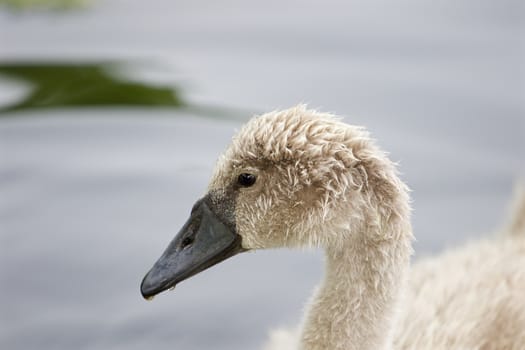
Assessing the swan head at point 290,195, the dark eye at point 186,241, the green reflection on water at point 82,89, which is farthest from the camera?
the green reflection on water at point 82,89

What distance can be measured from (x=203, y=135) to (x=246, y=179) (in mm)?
2865

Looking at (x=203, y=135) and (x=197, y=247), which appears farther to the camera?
(x=203, y=135)

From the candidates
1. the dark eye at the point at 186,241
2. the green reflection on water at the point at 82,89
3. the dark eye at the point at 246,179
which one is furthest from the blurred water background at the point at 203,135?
the dark eye at the point at 246,179

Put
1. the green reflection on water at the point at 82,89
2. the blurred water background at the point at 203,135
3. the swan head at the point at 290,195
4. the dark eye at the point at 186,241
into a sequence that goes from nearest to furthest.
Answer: the swan head at the point at 290,195 → the dark eye at the point at 186,241 → the blurred water background at the point at 203,135 → the green reflection on water at the point at 82,89

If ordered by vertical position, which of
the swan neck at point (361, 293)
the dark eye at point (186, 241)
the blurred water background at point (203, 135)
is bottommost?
the swan neck at point (361, 293)

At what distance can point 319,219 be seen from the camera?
9.34ft

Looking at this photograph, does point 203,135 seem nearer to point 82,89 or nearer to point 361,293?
point 82,89

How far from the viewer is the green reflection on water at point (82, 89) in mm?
5938

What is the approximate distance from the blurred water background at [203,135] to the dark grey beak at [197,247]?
1.49 m

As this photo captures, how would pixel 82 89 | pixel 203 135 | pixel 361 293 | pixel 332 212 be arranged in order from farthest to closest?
pixel 82 89, pixel 203 135, pixel 361 293, pixel 332 212

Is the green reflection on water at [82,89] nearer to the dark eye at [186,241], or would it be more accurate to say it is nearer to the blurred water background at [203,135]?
the blurred water background at [203,135]

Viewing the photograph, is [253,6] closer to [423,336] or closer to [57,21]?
[57,21]

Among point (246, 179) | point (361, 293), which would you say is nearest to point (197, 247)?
point (246, 179)

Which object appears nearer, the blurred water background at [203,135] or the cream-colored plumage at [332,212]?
the cream-colored plumage at [332,212]
